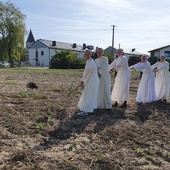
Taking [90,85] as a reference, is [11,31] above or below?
above

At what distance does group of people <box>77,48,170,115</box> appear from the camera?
712 cm

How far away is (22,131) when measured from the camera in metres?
5.46

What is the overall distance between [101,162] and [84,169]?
381mm

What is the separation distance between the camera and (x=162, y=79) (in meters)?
9.98

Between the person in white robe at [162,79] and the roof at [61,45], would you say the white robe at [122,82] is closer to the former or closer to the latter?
the person in white robe at [162,79]

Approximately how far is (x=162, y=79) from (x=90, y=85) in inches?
161

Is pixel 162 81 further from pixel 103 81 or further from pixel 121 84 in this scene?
pixel 103 81

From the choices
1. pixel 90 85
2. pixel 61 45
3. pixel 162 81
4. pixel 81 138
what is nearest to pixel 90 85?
pixel 90 85

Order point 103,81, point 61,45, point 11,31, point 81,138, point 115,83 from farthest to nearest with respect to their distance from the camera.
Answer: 1. point 61,45
2. point 11,31
3. point 115,83
4. point 103,81
5. point 81,138

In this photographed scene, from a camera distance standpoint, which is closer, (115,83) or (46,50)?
(115,83)

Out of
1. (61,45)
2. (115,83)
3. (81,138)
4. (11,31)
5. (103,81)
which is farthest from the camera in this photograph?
(61,45)

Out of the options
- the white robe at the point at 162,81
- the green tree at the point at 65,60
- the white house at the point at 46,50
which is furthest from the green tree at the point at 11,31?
the white robe at the point at 162,81

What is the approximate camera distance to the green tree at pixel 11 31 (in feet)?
147

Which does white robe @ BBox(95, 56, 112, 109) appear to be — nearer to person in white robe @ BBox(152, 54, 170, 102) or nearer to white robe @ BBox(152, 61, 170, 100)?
person in white robe @ BBox(152, 54, 170, 102)
